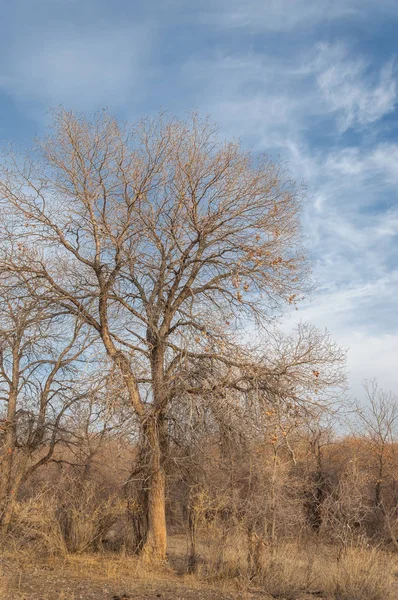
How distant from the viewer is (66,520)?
538 inches

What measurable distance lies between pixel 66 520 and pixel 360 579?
6.99 m

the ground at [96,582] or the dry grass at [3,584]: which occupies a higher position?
the dry grass at [3,584]

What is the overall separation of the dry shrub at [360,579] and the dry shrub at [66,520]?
209 inches

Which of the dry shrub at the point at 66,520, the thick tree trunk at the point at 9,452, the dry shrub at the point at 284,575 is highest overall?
the thick tree trunk at the point at 9,452

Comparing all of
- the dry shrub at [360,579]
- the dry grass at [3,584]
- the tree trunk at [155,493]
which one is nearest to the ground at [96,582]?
the dry grass at [3,584]

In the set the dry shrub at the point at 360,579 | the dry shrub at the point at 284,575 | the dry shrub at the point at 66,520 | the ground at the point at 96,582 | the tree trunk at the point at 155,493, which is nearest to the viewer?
the ground at the point at 96,582

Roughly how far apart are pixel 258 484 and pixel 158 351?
14.8 feet

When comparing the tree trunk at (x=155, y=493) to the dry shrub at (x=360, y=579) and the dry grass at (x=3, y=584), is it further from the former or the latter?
the dry shrub at (x=360, y=579)

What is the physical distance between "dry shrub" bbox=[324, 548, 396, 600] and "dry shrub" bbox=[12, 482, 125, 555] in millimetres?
5320

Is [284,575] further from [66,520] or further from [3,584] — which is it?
[66,520]

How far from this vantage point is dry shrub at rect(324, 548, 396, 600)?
390 inches

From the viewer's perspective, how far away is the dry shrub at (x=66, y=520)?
12.3 metres

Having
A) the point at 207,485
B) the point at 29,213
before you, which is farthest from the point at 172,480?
the point at 29,213

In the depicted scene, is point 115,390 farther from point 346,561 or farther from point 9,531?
point 346,561
